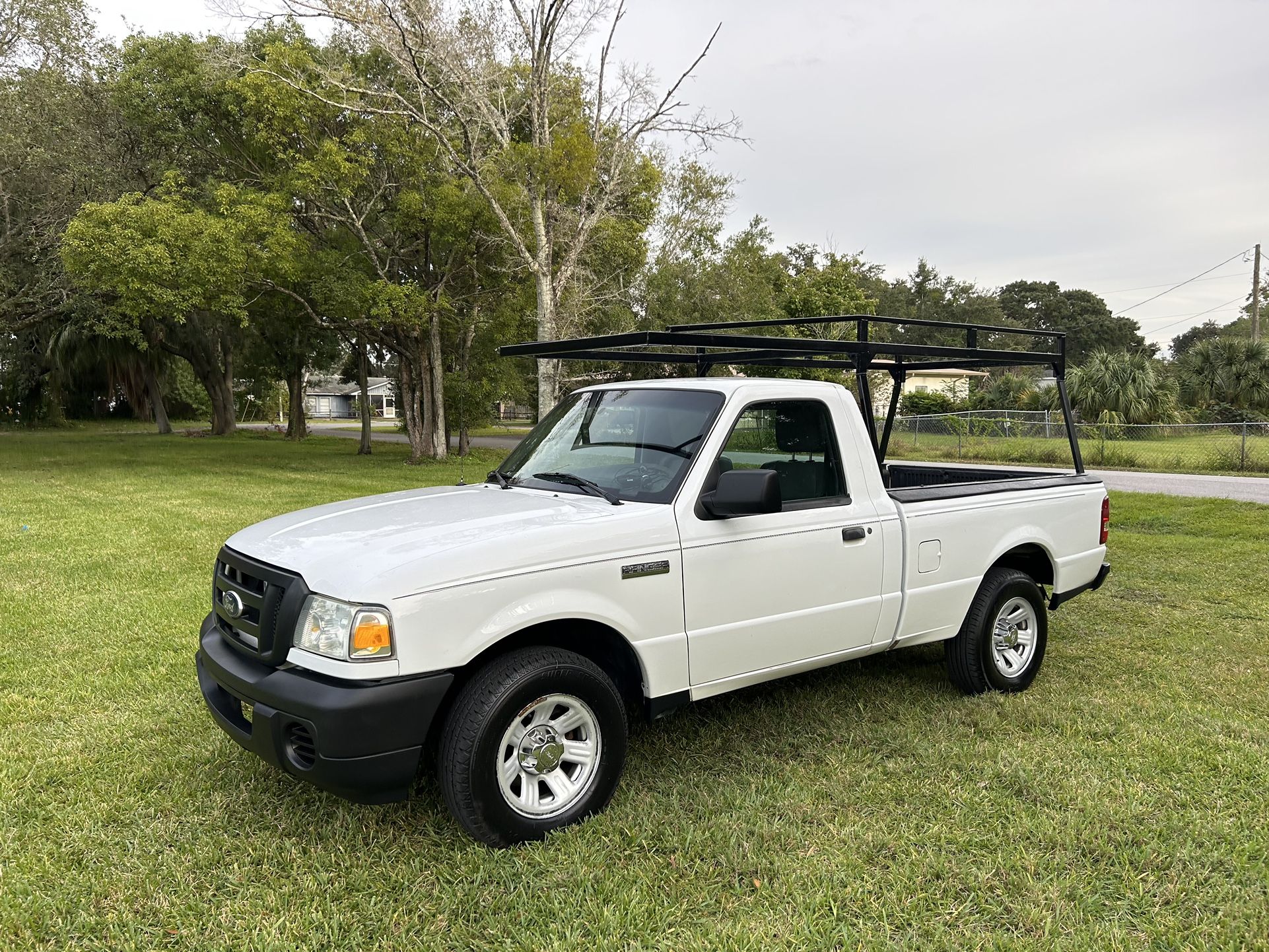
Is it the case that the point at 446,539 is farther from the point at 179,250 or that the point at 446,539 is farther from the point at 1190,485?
the point at 1190,485

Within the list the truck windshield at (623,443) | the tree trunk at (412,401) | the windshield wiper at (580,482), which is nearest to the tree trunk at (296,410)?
the tree trunk at (412,401)

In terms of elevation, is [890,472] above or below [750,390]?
below

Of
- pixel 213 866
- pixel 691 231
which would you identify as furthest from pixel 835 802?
pixel 691 231

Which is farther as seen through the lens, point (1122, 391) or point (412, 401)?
point (1122, 391)

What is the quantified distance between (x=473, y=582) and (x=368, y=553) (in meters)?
0.42

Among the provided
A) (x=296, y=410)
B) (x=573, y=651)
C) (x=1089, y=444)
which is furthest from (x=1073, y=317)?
(x=573, y=651)

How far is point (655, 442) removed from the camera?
4.07 metres

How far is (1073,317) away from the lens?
70.3m

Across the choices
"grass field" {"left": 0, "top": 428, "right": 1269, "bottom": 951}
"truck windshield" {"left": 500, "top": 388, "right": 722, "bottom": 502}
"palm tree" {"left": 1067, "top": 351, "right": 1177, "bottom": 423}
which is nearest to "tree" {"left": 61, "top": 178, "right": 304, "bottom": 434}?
"grass field" {"left": 0, "top": 428, "right": 1269, "bottom": 951}

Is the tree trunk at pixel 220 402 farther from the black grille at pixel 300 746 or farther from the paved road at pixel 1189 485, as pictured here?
the black grille at pixel 300 746

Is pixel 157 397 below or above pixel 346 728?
above

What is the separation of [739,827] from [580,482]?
167 centimetres

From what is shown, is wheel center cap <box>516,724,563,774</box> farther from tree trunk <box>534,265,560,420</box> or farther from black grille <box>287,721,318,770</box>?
tree trunk <box>534,265,560,420</box>

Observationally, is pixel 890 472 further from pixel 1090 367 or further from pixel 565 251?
pixel 1090 367
